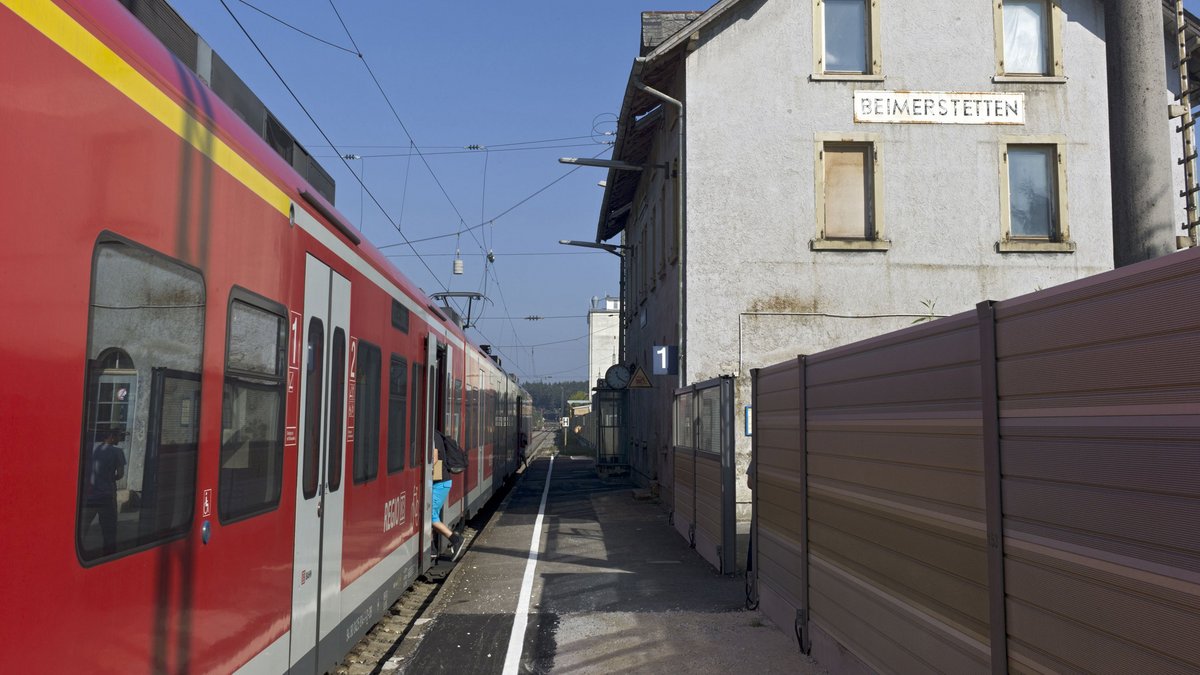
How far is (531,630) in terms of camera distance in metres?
8.47

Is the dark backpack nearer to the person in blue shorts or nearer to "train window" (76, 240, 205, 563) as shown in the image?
the person in blue shorts

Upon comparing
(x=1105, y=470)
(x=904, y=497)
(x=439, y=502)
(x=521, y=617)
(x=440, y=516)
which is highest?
(x=1105, y=470)

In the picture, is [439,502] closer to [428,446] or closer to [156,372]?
[428,446]

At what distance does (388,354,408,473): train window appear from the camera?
7922 millimetres

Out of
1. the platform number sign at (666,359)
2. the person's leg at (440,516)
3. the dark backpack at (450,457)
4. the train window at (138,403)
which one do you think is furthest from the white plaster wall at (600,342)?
the train window at (138,403)

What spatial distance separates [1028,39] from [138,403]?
57.3 feet

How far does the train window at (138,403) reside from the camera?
9.59ft

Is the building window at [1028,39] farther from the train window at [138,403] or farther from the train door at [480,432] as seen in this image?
the train window at [138,403]

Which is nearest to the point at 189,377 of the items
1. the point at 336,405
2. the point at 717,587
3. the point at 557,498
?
the point at 336,405

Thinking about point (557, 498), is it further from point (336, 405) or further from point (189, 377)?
point (189, 377)

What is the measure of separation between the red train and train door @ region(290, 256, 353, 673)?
2cm

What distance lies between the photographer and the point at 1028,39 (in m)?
17.3

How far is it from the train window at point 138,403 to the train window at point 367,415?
2881mm

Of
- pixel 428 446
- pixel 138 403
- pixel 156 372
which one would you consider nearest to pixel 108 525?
pixel 138 403
